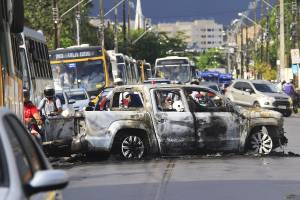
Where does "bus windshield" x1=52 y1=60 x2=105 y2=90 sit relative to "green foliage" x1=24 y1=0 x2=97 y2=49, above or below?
below

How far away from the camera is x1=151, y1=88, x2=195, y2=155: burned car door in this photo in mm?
17516

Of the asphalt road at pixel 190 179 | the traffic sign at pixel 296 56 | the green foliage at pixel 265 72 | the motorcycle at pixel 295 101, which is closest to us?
the asphalt road at pixel 190 179

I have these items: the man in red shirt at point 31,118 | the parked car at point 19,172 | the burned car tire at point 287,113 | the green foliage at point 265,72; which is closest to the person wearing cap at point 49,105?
the man in red shirt at point 31,118

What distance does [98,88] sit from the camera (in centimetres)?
3681

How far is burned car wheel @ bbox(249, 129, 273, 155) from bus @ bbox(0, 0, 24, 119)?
636 cm

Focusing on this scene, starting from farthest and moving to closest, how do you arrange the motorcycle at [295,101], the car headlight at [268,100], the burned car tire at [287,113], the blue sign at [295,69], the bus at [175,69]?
the bus at [175,69] < the blue sign at [295,69] < the motorcycle at [295,101] < the burned car tire at [287,113] < the car headlight at [268,100]

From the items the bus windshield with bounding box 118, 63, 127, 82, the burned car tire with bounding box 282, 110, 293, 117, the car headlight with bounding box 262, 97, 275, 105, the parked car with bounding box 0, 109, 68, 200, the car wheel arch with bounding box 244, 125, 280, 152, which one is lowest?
the burned car tire with bounding box 282, 110, 293, 117

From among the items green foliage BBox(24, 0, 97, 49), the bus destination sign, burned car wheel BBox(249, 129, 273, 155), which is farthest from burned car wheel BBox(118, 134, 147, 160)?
green foliage BBox(24, 0, 97, 49)

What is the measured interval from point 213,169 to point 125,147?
102 inches

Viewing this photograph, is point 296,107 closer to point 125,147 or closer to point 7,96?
point 125,147

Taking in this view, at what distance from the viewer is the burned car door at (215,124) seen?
17547 mm

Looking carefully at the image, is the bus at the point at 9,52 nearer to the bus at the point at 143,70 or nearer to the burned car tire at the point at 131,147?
the burned car tire at the point at 131,147

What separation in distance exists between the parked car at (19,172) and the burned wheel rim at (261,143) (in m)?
12.2

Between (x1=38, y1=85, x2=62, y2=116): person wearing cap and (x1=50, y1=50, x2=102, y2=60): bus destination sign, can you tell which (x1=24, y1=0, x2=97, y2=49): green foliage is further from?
(x1=38, y1=85, x2=62, y2=116): person wearing cap
